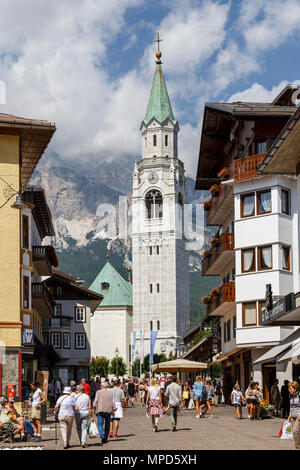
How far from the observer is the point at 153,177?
168m

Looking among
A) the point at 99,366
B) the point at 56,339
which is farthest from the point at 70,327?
the point at 99,366

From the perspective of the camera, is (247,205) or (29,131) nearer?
(29,131)

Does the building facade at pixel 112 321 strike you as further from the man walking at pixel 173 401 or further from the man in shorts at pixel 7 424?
the man in shorts at pixel 7 424

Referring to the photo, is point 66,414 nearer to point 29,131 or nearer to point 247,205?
point 29,131

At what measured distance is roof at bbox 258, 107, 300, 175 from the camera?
2793 centimetres

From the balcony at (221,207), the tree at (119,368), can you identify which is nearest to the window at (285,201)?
the balcony at (221,207)

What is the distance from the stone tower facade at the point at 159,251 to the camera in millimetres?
164625

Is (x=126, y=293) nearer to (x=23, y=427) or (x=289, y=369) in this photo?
(x=289, y=369)

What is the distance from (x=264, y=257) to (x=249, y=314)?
10.2ft

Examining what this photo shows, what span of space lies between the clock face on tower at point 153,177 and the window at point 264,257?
401 feet

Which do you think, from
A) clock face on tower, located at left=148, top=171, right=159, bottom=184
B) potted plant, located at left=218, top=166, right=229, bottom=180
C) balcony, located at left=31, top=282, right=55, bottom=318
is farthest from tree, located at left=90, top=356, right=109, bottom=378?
potted plant, located at left=218, top=166, right=229, bottom=180

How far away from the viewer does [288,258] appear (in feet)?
148
